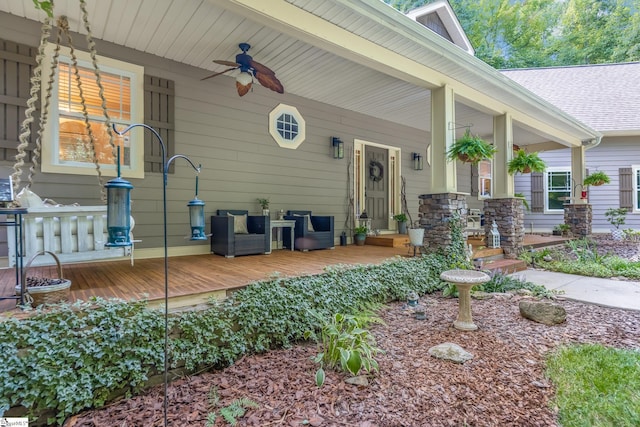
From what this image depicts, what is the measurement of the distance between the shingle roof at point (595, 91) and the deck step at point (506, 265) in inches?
282

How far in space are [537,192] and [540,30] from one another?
10.9 m

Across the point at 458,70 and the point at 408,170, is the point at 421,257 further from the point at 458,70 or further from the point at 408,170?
the point at 408,170

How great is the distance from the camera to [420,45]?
4160 millimetres

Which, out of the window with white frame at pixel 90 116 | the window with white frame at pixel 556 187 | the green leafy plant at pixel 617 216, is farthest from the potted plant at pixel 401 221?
the green leafy plant at pixel 617 216

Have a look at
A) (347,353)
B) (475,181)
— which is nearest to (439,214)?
(347,353)

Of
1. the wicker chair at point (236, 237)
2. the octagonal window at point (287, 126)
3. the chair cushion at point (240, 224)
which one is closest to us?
the wicker chair at point (236, 237)

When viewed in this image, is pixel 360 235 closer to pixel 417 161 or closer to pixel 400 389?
pixel 417 161

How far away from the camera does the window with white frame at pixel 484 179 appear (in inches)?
412

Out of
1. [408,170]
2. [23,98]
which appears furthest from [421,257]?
[23,98]

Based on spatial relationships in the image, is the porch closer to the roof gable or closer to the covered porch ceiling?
the covered porch ceiling

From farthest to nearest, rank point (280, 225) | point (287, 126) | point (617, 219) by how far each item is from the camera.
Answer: point (617, 219) < point (287, 126) < point (280, 225)

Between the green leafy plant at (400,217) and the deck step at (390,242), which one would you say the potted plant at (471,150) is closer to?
the deck step at (390,242)

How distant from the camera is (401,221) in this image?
26.3ft

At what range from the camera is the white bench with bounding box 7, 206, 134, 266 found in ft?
8.91
